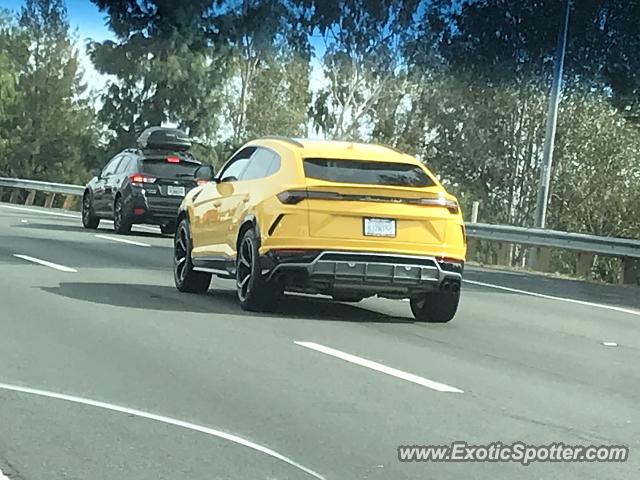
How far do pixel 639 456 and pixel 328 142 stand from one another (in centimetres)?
704

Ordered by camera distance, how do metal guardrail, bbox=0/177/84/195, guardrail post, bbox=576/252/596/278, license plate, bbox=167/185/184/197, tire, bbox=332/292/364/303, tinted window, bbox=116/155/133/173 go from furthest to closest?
metal guardrail, bbox=0/177/84/195 < tinted window, bbox=116/155/133/173 < license plate, bbox=167/185/184/197 < guardrail post, bbox=576/252/596/278 < tire, bbox=332/292/364/303

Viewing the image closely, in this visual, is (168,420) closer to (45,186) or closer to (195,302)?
(195,302)

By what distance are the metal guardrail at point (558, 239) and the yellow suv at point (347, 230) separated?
9365mm

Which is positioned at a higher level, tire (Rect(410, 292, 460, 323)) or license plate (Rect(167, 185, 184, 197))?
license plate (Rect(167, 185, 184, 197))

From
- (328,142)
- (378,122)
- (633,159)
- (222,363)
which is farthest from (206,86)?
(222,363)

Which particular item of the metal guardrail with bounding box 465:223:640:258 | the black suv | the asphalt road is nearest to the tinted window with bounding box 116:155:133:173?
the black suv

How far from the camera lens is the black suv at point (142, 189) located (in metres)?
26.8

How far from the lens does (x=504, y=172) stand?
50250 millimetres

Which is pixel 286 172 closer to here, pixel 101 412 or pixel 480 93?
pixel 101 412

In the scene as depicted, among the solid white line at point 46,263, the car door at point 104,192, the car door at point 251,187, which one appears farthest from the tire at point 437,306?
the car door at point 104,192

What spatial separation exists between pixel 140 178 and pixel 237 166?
12.7m

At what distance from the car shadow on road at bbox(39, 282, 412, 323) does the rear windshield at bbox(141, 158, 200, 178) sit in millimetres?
11516

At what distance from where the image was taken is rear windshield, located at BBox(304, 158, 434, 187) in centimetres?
1315

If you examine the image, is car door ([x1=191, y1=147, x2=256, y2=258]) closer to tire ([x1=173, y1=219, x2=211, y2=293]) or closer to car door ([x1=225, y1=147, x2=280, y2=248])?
car door ([x1=225, y1=147, x2=280, y2=248])
